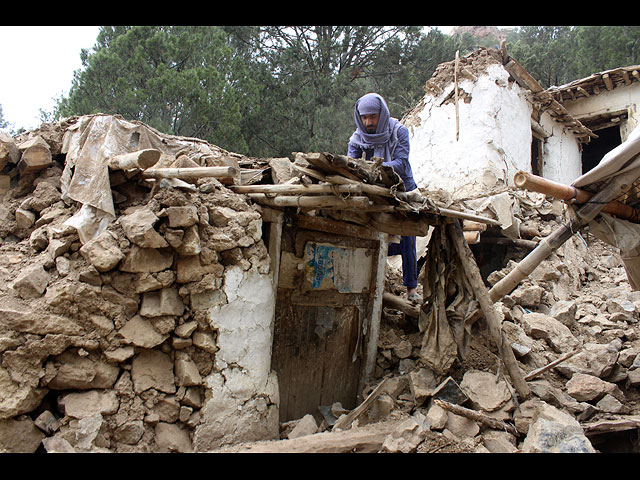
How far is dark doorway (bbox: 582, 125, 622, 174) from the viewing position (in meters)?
14.3

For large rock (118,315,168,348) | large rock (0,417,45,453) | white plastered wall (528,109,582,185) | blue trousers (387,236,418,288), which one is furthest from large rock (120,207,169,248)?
white plastered wall (528,109,582,185)

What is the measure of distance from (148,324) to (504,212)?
259 inches

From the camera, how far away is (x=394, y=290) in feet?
19.6

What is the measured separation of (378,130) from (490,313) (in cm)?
242

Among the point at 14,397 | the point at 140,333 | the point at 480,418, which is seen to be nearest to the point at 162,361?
the point at 140,333

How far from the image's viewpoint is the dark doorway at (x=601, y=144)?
1432 cm

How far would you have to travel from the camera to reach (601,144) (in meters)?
14.7

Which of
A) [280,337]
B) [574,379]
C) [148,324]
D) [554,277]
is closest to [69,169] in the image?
[148,324]

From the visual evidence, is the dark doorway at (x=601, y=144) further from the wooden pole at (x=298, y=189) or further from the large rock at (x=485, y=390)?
the wooden pole at (x=298, y=189)

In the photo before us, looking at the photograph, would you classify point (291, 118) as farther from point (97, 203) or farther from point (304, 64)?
point (97, 203)

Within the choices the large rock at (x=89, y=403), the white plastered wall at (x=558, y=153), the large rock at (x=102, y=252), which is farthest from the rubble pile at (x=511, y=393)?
the white plastered wall at (x=558, y=153)

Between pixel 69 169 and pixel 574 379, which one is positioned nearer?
pixel 69 169

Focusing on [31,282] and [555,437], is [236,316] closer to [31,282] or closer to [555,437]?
[31,282]

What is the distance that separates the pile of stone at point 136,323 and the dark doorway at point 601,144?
47.6 ft
